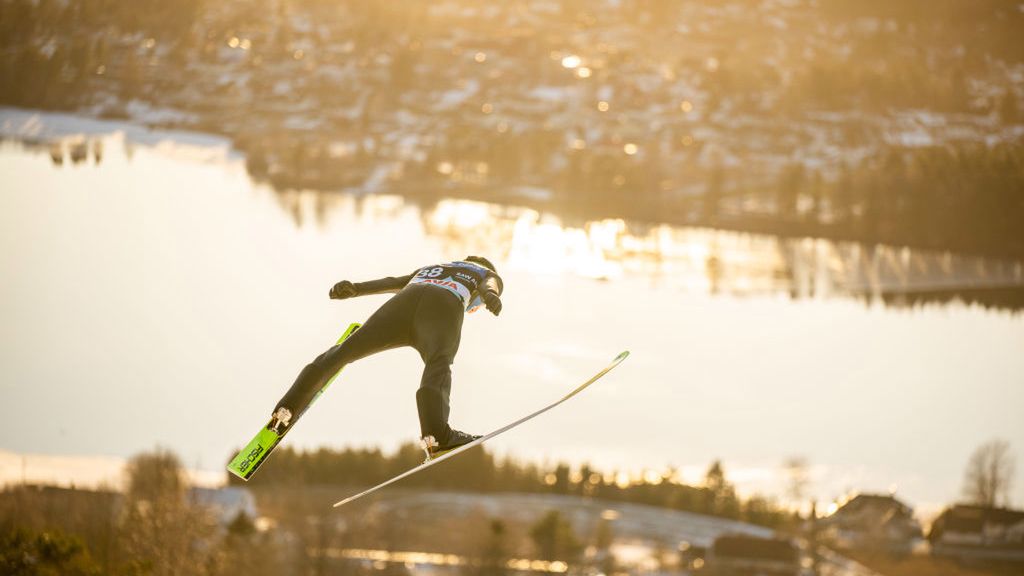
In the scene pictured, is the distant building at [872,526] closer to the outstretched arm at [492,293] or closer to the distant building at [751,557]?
the distant building at [751,557]

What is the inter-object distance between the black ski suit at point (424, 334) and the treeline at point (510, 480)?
63141 millimetres

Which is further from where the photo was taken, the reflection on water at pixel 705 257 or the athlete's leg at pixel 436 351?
the reflection on water at pixel 705 257

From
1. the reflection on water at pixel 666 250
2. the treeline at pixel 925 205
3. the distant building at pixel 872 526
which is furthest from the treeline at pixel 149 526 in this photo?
the treeline at pixel 925 205

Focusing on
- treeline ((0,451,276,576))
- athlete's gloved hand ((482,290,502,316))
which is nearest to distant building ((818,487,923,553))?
treeline ((0,451,276,576))

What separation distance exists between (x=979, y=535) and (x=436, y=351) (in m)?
75.3

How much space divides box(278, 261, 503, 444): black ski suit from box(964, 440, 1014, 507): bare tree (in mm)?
80804

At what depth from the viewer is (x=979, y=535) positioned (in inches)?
3342

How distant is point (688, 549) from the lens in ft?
258

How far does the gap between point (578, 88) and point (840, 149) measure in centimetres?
2935

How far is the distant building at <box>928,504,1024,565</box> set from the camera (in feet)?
271

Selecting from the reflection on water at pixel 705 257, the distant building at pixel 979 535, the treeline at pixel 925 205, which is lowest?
the distant building at pixel 979 535

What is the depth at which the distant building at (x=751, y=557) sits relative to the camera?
74125 millimetres

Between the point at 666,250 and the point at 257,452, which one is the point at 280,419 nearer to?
the point at 257,452

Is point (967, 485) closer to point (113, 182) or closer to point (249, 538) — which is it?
point (249, 538)
